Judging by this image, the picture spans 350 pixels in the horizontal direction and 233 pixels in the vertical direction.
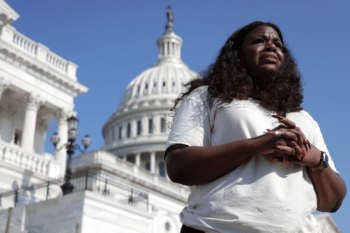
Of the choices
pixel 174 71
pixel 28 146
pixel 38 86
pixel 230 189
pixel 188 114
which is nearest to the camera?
pixel 230 189

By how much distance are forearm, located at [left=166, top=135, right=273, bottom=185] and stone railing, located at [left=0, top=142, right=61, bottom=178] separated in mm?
23187

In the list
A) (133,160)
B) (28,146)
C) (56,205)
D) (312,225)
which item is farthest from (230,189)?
(133,160)

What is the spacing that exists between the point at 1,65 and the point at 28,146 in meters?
4.73

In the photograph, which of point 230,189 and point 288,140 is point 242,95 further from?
point 230,189

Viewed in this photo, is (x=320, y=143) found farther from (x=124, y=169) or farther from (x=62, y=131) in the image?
(x=124, y=169)

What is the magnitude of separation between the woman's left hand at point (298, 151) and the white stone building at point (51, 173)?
3.47ft

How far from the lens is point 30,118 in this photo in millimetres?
27875

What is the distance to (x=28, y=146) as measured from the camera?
87.4ft

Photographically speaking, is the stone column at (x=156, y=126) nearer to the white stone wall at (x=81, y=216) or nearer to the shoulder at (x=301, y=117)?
the white stone wall at (x=81, y=216)

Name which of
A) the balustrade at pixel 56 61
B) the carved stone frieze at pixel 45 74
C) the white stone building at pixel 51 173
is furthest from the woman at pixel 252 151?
the balustrade at pixel 56 61

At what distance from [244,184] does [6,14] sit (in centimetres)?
2626

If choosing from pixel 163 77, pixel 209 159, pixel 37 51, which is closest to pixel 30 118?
pixel 37 51

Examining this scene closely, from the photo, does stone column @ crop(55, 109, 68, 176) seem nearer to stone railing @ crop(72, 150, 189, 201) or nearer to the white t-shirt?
stone railing @ crop(72, 150, 189, 201)

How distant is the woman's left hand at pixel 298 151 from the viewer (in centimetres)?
218
